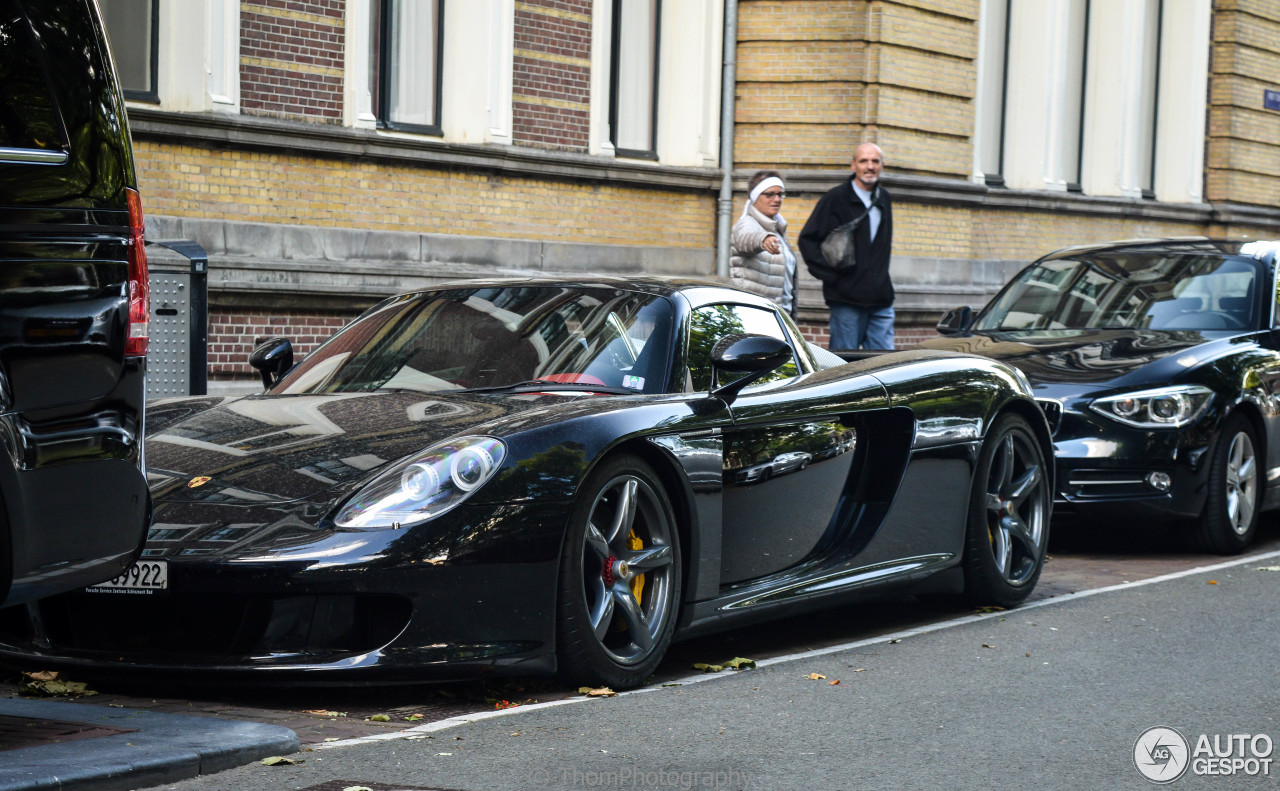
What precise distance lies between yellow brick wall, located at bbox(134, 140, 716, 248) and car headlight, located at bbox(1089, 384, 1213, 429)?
23.0 feet

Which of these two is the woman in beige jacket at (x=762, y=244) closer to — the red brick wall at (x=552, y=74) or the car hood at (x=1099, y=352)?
the car hood at (x=1099, y=352)

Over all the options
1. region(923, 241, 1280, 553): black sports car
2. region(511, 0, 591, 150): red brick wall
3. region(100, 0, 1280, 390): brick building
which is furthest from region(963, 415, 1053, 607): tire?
region(511, 0, 591, 150): red brick wall

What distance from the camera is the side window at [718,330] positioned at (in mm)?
5906

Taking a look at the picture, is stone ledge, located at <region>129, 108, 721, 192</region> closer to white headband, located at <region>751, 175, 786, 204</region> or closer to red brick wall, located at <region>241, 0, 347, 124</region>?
red brick wall, located at <region>241, 0, 347, 124</region>

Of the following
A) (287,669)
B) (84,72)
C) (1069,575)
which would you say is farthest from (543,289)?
(1069,575)

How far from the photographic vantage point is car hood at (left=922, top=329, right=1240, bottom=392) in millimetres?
8852

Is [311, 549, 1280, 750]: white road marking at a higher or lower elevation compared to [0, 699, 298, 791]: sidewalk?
lower

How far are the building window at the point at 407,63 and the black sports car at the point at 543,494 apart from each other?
26.8 ft

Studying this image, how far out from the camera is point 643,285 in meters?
6.22

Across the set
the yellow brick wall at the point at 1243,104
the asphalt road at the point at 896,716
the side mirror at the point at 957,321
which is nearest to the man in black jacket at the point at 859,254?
the side mirror at the point at 957,321

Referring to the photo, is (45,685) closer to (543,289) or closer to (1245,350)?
(543,289)

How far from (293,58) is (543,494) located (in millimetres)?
9369

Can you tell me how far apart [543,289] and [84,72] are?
7.84 ft

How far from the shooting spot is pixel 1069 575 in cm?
827
